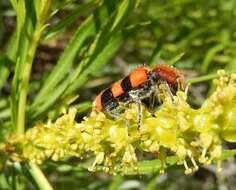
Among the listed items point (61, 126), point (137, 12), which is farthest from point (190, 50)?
Answer: point (61, 126)

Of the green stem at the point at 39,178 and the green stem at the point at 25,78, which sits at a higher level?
the green stem at the point at 25,78

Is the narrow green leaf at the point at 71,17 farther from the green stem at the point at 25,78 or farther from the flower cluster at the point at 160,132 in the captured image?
the flower cluster at the point at 160,132

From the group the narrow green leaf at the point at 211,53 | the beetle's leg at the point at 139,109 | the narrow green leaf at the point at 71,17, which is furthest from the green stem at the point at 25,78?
the narrow green leaf at the point at 211,53

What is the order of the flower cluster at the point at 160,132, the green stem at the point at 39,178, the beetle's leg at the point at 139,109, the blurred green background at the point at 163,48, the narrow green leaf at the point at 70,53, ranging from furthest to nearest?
the blurred green background at the point at 163,48 < the narrow green leaf at the point at 70,53 < the green stem at the point at 39,178 < the beetle's leg at the point at 139,109 < the flower cluster at the point at 160,132

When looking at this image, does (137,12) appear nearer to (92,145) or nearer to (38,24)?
(38,24)

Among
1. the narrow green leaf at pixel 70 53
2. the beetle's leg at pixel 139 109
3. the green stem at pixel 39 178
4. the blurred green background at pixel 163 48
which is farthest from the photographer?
the blurred green background at pixel 163 48

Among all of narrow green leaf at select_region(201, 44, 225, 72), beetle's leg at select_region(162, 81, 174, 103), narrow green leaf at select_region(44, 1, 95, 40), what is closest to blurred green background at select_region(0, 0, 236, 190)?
narrow green leaf at select_region(201, 44, 225, 72)

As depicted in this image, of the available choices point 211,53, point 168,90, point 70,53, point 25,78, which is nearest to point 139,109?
point 168,90
